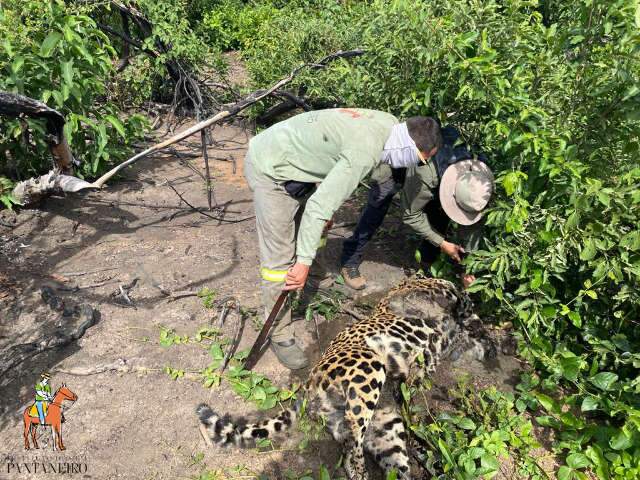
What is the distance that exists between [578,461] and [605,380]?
58 cm

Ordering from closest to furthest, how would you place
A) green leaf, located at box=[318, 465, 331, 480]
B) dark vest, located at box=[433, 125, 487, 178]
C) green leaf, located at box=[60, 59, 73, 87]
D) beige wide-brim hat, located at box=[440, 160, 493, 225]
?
green leaf, located at box=[318, 465, 331, 480]
beige wide-brim hat, located at box=[440, 160, 493, 225]
dark vest, located at box=[433, 125, 487, 178]
green leaf, located at box=[60, 59, 73, 87]

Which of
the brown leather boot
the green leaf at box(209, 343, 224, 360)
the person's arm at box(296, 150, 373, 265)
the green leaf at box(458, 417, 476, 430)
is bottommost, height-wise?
the brown leather boot

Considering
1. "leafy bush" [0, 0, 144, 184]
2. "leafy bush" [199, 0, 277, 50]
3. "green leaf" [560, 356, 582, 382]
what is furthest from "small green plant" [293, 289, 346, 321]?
"leafy bush" [199, 0, 277, 50]

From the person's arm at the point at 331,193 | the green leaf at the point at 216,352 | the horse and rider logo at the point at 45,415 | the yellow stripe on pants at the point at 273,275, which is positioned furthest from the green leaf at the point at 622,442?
the horse and rider logo at the point at 45,415

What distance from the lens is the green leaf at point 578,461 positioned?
3275 millimetres

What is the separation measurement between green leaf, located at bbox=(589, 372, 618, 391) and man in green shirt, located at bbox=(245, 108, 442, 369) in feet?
6.50

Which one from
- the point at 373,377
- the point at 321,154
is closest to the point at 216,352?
the point at 373,377

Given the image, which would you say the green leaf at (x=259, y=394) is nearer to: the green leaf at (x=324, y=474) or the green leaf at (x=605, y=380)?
the green leaf at (x=324, y=474)

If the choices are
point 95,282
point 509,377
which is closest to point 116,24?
point 95,282

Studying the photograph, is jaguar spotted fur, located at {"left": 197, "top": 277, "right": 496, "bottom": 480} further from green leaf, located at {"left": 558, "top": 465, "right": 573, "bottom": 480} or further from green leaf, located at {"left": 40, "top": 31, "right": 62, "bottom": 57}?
green leaf, located at {"left": 40, "top": 31, "right": 62, "bottom": 57}

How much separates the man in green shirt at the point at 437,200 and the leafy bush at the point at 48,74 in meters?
3.36

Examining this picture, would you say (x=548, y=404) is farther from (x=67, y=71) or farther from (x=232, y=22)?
(x=232, y=22)

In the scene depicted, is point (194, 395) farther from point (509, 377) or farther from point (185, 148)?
point (185, 148)

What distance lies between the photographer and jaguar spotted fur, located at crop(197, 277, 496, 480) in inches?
130
